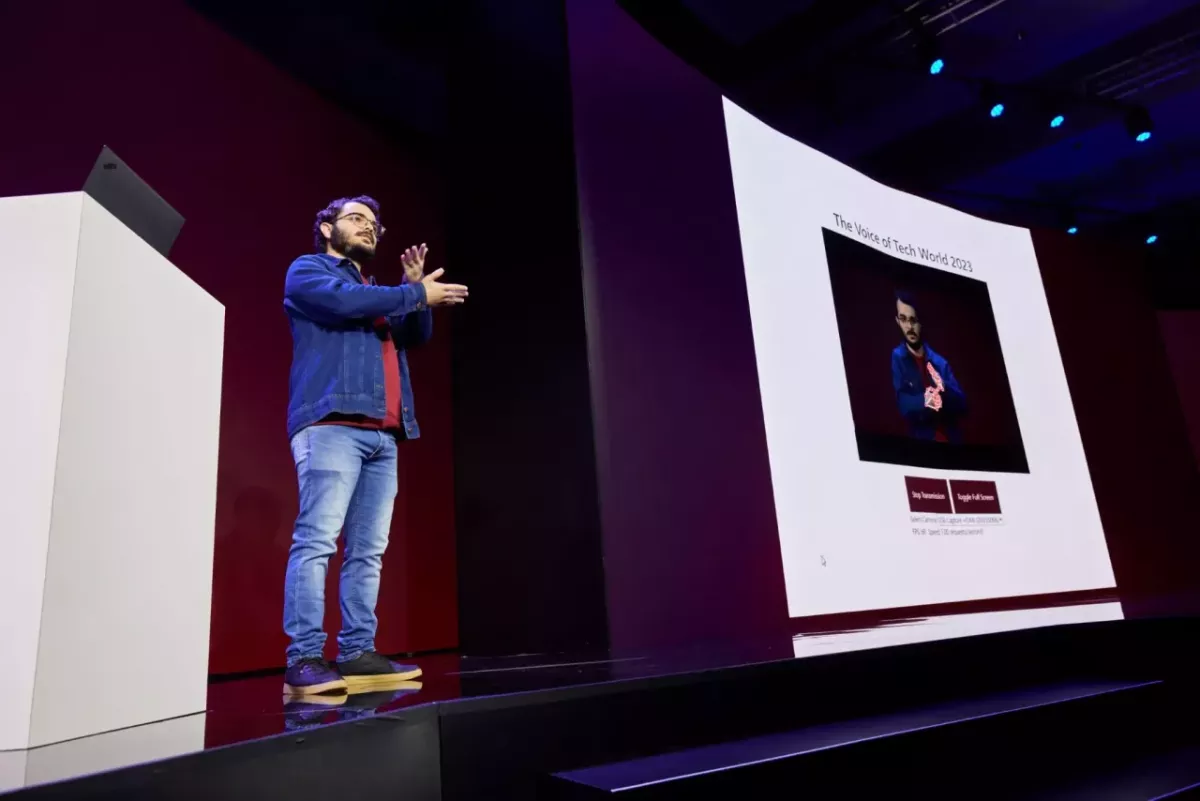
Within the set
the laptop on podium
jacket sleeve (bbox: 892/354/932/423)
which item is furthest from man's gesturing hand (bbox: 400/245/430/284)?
jacket sleeve (bbox: 892/354/932/423)

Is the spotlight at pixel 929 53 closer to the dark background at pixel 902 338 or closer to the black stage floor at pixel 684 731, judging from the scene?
the dark background at pixel 902 338

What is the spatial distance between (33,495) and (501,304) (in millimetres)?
2070

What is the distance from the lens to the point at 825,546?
315cm

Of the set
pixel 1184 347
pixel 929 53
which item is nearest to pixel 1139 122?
pixel 929 53

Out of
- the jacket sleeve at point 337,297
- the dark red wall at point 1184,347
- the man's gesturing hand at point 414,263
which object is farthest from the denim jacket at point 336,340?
the dark red wall at point 1184,347

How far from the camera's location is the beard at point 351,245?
1914 mm

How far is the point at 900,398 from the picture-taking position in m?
3.85

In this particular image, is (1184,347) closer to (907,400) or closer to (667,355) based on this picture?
(907,400)

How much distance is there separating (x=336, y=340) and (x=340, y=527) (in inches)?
16.9

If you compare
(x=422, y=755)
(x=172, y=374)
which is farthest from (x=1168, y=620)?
(x=172, y=374)

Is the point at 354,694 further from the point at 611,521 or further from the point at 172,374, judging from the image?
the point at 611,521

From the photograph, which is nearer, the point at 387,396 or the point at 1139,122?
the point at 387,396

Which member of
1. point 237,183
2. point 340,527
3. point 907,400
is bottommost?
point 340,527

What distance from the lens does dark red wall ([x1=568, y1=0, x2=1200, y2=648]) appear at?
265 cm
